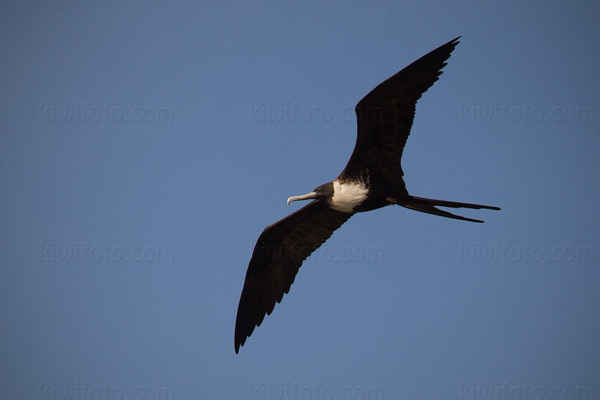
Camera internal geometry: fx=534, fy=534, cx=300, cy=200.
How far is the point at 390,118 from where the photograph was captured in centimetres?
551

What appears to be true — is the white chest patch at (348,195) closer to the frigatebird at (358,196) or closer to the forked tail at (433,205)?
the frigatebird at (358,196)

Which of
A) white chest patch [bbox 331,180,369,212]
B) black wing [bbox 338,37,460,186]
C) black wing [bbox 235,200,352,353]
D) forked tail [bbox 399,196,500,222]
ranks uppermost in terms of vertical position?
black wing [bbox 338,37,460,186]

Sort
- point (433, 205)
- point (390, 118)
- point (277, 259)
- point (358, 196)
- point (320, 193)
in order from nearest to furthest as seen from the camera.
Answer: point (433, 205)
point (390, 118)
point (358, 196)
point (320, 193)
point (277, 259)

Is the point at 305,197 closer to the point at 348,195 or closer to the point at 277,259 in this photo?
the point at 348,195

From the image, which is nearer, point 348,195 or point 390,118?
point 390,118

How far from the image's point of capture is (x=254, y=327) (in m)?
6.89

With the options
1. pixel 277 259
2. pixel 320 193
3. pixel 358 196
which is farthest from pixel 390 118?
pixel 277 259

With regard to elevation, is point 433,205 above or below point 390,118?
below

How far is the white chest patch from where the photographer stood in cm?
593

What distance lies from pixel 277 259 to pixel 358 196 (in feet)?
5.40

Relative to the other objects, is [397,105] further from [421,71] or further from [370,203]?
[370,203]

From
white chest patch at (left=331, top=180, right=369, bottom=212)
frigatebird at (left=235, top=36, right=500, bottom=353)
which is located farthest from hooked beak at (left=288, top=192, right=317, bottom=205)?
white chest patch at (left=331, top=180, right=369, bottom=212)

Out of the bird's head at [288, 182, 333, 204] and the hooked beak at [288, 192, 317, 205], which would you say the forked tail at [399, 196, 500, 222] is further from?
the hooked beak at [288, 192, 317, 205]

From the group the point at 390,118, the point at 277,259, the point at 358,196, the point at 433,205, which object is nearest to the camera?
the point at 433,205
